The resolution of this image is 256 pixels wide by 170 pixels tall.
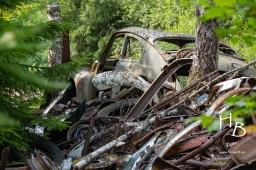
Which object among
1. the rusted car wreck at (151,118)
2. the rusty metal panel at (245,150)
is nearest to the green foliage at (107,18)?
the rusted car wreck at (151,118)

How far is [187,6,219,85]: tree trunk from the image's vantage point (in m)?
7.09

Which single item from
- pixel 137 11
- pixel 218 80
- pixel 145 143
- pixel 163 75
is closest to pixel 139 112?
pixel 163 75

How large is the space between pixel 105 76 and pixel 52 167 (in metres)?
3.93

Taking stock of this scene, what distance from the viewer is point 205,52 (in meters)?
7.11

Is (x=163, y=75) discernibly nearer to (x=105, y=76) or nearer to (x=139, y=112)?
(x=139, y=112)

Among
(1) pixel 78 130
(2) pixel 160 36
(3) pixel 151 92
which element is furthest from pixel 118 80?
(1) pixel 78 130

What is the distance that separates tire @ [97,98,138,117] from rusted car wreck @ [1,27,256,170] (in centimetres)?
2

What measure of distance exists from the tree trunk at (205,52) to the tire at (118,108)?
Answer: 114 centimetres

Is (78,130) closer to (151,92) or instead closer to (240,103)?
(151,92)

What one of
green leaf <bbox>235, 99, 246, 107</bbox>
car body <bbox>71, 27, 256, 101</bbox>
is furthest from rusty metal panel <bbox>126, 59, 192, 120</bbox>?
green leaf <bbox>235, 99, 246, 107</bbox>

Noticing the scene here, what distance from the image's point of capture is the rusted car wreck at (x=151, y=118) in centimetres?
385

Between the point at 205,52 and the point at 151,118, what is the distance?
81.4 inches

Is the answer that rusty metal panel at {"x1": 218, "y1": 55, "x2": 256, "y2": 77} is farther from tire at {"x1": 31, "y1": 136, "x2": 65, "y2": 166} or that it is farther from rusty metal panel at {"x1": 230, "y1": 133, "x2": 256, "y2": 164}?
rusty metal panel at {"x1": 230, "y1": 133, "x2": 256, "y2": 164}

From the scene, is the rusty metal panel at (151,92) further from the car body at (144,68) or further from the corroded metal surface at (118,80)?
the corroded metal surface at (118,80)
